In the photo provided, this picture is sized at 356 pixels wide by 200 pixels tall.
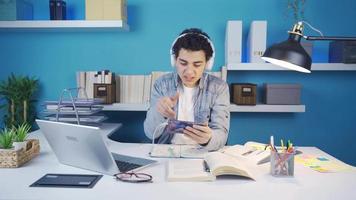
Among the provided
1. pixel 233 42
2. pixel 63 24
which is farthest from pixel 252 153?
pixel 63 24

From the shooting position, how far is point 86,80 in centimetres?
305

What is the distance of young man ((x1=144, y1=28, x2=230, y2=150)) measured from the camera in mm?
2145

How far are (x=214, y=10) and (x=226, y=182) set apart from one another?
2108 mm

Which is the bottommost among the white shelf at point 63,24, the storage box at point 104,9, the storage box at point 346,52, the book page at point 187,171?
the book page at point 187,171

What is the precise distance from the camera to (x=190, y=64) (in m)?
2.25

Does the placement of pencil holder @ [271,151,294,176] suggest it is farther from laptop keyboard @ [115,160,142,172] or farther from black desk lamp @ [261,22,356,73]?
laptop keyboard @ [115,160,142,172]

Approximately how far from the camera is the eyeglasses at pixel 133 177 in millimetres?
1348

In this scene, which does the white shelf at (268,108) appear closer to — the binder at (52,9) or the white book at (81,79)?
the white book at (81,79)

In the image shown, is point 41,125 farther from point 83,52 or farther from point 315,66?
point 315,66

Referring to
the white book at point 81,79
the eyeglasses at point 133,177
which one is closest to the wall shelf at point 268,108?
the white book at point 81,79

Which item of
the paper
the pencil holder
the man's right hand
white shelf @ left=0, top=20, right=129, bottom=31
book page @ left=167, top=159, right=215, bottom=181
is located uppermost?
white shelf @ left=0, top=20, right=129, bottom=31

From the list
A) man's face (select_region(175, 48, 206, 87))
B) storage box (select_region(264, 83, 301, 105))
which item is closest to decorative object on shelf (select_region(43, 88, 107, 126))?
man's face (select_region(175, 48, 206, 87))

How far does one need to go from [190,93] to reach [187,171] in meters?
0.99

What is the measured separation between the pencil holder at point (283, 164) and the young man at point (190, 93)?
61 centimetres
